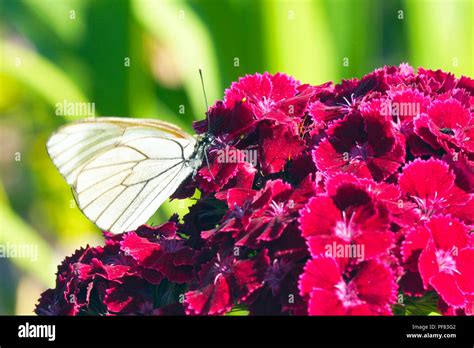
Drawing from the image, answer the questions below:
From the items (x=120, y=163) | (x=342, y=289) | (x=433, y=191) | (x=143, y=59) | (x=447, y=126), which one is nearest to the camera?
(x=342, y=289)

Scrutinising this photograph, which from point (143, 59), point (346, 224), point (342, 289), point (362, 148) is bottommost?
point (342, 289)

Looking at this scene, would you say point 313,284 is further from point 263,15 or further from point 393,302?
point 263,15

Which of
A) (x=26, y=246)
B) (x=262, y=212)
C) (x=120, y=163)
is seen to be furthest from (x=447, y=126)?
(x=26, y=246)

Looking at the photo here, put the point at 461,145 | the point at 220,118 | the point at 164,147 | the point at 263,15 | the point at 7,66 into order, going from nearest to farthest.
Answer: the point at 461,145 → the point at 220,118 → the point at 164,147 → the point at 263,15 → the point at 7,66

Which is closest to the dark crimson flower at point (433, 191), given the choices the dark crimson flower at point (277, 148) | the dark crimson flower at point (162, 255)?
the dark crimson flower at point (277, 148)

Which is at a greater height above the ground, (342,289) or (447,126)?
(447,126)

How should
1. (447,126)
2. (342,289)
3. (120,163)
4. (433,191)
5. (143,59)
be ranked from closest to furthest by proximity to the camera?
1. (342,289)
2. (433,191)
3. (447,126)
4. (120,163)
5. (143,59)

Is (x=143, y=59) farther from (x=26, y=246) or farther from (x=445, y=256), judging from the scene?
(x=445, y=256)

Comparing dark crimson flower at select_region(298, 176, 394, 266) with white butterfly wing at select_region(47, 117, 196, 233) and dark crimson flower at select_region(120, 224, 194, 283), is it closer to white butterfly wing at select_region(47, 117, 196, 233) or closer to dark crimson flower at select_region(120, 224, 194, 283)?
dark crimson flower at select_region(120, 224, 194, 283)
